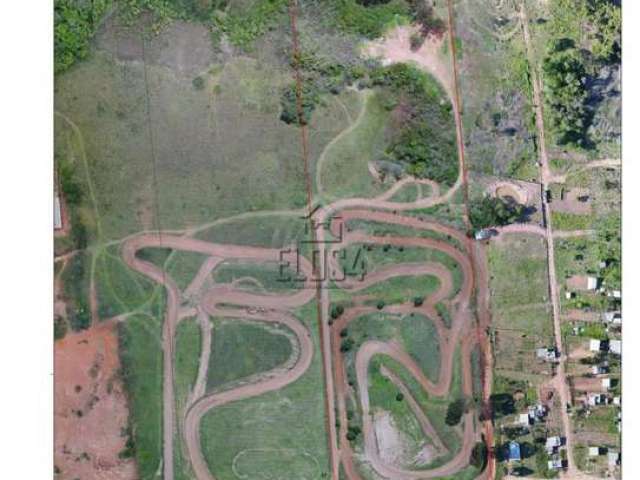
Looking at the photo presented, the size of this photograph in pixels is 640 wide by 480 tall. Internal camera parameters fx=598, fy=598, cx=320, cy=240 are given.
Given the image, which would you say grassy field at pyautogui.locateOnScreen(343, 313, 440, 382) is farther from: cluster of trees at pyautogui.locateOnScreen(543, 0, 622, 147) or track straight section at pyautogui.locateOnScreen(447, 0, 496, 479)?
cluster of trees at pyautogui.locateOnScreen(543, 0, 622, 147)

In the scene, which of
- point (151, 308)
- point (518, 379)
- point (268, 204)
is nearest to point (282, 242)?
point (268, 204)

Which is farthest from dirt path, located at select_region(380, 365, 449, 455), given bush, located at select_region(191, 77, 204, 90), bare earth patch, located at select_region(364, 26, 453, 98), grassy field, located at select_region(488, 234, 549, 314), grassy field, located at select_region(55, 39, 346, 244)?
bush, located at select_region(191, 77, 204, 90)

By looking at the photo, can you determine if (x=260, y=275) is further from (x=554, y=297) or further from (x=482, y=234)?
(x=554, y=297)

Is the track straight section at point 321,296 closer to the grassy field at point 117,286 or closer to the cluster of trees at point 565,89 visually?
the grassy field at point 117,286

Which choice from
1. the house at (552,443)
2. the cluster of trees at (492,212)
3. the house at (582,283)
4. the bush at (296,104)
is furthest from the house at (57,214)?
the house at (552,443)
